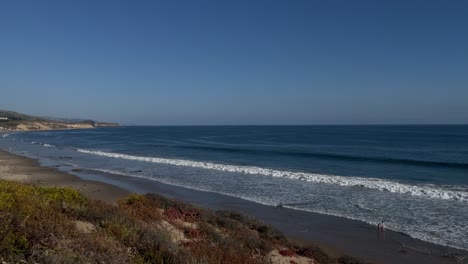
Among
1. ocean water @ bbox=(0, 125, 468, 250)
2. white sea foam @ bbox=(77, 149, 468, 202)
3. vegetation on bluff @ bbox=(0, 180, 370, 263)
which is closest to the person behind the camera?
vegetation on bluff @ bbox=(0, 180, 370, 263)

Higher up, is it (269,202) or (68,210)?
(68,210)

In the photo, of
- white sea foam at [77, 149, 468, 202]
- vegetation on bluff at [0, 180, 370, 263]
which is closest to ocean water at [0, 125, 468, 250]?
white sea foam at [77, 149, 468, 202]

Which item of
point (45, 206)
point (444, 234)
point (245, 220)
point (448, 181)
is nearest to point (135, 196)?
point (245, 220)

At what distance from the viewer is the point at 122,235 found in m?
7.17

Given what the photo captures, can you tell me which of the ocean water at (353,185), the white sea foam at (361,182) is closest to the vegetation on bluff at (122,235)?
the ocean water at (353,185)

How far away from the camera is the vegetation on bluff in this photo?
5469mm

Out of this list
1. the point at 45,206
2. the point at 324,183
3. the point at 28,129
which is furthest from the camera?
the point at 28,129

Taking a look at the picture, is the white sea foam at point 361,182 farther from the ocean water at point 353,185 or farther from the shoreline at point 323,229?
the shoreline at point 323,229

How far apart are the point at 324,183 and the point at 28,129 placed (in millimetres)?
158255

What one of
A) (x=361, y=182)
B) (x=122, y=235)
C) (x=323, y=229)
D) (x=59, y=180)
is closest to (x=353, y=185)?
(x=361, y=182)

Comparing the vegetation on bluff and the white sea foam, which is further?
the white sea foam

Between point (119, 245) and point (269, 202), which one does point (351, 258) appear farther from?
point (269, 202)

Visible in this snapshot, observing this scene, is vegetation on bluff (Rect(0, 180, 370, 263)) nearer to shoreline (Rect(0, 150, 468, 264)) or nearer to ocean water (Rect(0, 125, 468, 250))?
shoreline (Rect(0, 150, 468, 264))

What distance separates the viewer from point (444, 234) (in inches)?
515
